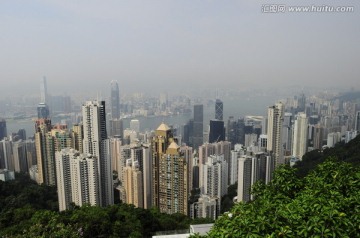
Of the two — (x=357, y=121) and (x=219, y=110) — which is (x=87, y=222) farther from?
(x=357, y=121)

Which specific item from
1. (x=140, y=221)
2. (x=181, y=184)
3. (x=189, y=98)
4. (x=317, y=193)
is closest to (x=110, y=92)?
(x=189, y=98)

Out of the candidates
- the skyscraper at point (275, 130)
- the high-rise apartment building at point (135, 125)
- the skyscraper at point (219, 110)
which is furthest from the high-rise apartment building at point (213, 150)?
the high-rise apartment building at point (135, 125)

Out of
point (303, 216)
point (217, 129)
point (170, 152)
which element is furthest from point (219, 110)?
point (303, 216)

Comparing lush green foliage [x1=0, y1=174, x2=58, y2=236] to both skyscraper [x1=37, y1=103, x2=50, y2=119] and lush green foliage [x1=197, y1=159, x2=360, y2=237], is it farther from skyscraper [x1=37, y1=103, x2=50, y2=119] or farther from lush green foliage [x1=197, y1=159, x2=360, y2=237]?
lush green foliage [x1=197, y1=159, x2=360, y2=237]

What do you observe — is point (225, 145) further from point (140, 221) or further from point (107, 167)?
point (140, 221)

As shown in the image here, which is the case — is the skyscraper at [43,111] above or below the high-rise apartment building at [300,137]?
above

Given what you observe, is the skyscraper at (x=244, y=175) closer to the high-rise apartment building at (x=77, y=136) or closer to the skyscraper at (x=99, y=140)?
the skyscraper at (x=99, y=140)

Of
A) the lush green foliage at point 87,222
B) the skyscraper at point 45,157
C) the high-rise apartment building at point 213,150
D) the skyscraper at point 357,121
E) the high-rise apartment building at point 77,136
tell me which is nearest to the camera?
the lush green foliage at point 87,222

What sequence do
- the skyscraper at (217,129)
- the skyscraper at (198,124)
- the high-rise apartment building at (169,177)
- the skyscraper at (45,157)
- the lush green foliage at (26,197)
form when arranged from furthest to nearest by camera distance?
1. the skyscraper at (217,129)
2. the skyscraper at (198,124)
3. the skyscraper at (45,157)
4. the high-rise apartment building at (169,177)
5. the lush green foliage at (26,197)
